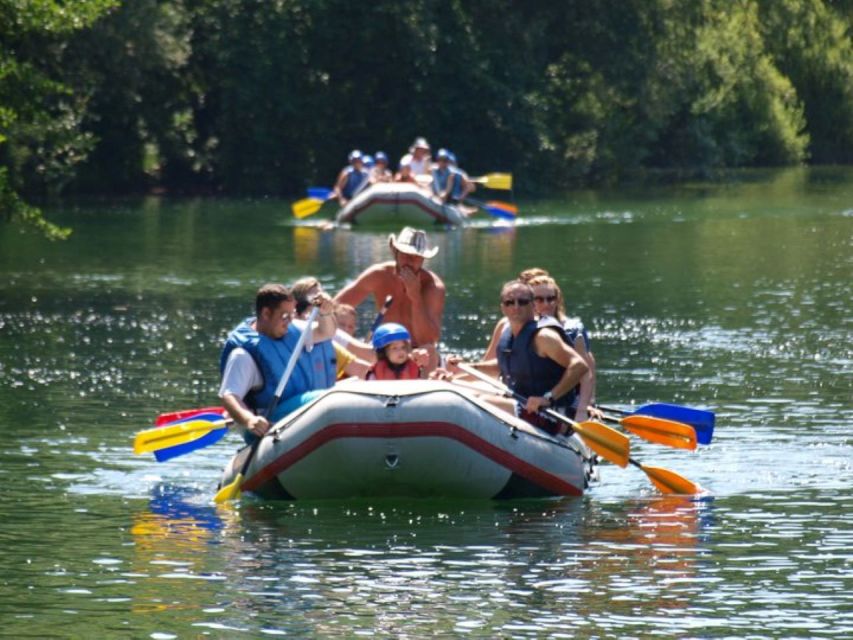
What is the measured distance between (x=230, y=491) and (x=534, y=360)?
79.0 inches

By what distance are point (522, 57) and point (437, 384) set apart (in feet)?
134

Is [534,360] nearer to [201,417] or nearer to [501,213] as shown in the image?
[201,417]

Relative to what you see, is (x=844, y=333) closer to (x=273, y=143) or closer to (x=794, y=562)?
(x=794, y=562)

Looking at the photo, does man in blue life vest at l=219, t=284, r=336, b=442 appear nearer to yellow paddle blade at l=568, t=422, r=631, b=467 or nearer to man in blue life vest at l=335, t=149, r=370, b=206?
yellow paddle blade at l=568, t=422, r=631, b=467

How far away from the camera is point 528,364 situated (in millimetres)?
13312

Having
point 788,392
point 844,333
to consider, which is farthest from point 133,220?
point 788,392

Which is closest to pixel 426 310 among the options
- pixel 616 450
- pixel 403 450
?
pixel 616 450

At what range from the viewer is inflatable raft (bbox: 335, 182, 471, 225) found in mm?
40062

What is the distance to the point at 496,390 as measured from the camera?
13.4 m

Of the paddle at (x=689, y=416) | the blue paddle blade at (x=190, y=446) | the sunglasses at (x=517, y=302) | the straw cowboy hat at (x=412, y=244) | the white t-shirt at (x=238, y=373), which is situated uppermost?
the straw cowboy hat at (x=412, y=244)

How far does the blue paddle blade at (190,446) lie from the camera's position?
45.2 ft

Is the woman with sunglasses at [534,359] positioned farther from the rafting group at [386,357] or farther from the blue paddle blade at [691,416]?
the blue paddle blade at [691,416]

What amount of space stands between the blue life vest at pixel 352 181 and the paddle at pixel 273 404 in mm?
29778

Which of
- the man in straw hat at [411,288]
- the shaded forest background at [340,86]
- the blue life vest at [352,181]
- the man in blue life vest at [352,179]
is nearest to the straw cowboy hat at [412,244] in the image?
the man in straw hat at [411,288]
